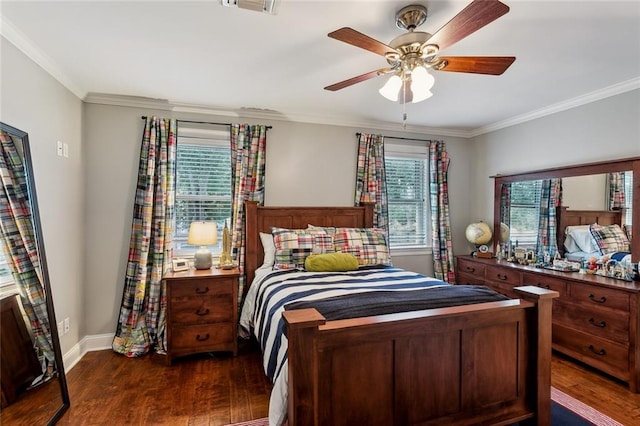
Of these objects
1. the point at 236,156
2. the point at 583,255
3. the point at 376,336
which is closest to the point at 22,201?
the point at 236,156

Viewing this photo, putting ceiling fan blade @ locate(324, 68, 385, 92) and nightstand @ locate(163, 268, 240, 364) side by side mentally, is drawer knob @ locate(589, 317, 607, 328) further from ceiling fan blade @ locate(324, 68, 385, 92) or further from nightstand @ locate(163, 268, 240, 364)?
nightstand @ locate(163, 268, 240, 364)

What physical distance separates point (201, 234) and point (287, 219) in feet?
3.02

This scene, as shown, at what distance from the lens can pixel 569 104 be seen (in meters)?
3.15

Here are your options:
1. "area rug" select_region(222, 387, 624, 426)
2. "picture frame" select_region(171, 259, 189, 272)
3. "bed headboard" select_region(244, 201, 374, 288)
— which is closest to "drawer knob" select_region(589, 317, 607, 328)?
"area rug" select_region(222, 387, 624, 426)

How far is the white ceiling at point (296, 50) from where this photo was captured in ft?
5.79

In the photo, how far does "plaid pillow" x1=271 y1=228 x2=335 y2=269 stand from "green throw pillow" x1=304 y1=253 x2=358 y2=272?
0.10 metres

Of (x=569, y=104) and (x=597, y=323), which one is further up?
(x=569, y=104)

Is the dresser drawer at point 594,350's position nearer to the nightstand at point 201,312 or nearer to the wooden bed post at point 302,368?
the wooden bed post at point 302,368

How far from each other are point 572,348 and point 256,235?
3.02 m

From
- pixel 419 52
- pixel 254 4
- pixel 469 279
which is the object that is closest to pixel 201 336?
pixel 254 4

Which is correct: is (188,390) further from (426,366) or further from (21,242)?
(426,366)

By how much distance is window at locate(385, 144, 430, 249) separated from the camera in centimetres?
409

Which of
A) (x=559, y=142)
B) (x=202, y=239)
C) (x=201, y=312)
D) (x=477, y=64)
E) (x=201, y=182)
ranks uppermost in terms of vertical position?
(x=477, y=64)

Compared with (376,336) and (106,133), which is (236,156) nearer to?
Answer: (106,133)
